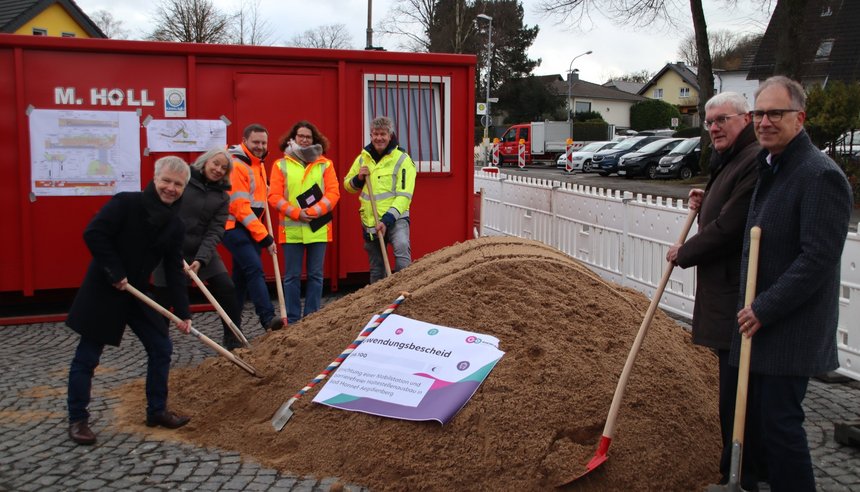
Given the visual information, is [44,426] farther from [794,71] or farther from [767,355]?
[794,71]

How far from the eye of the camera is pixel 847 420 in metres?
5.44

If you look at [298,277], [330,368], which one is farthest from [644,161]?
[330,368]

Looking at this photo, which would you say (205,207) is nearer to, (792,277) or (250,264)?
(250,264)

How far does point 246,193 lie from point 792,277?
4.86 m

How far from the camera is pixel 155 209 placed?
16.4 ft

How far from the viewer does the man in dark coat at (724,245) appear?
4.16 metres

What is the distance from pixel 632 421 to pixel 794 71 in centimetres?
2042

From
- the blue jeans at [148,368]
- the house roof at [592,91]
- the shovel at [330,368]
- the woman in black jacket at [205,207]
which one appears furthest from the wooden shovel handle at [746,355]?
the house roof at [592,91]

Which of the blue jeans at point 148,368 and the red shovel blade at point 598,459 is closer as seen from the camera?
the red shovel blade at point 598,459

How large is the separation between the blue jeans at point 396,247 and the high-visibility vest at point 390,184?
109 mm

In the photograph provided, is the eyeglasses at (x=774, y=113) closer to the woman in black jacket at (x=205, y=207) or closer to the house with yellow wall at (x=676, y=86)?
the woman in black jacket at (x=205, y=207)

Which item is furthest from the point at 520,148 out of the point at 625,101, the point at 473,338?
the point at 625,101

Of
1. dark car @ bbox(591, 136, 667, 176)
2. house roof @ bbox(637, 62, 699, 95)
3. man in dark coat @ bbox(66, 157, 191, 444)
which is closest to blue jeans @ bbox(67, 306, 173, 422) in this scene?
man in dark coat @ bbox(66, 157, 191, 444)

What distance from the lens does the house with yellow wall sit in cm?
8844
